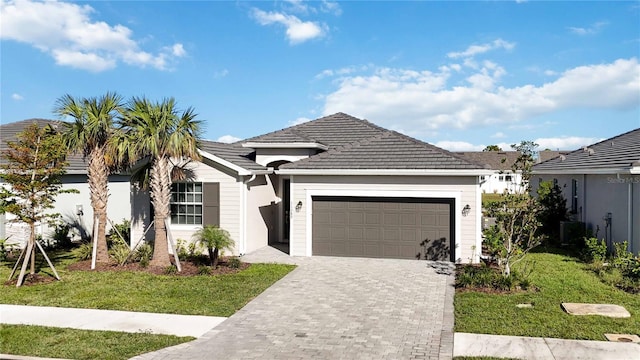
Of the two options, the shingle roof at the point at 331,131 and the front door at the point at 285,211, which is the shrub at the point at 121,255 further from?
the shingle roof at the point at 331,131

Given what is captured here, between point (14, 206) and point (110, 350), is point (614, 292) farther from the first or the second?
point (14, 206)

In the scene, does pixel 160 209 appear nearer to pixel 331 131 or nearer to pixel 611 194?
pixel 331 131

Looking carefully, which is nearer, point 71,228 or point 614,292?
point 614,292

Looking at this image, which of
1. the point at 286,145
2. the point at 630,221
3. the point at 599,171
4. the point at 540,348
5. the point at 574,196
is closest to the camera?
the point at 540,348

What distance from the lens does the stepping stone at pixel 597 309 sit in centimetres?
839

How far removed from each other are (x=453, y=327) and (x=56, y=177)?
1121 cm

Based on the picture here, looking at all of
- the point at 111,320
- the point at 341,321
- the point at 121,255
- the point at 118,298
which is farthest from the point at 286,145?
the point at 111,320

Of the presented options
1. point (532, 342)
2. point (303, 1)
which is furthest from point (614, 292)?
point (303, 1)

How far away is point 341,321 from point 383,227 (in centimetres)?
617

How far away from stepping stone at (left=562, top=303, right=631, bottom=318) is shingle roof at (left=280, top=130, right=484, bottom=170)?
514 cm

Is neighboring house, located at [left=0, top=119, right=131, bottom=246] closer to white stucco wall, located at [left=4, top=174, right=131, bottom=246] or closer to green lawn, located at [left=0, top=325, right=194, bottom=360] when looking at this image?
white stucco wall, located at [left=4, top=174, right=131, bottom=246]

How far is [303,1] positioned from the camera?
44.9ft

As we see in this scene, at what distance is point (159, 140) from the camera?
12.4m

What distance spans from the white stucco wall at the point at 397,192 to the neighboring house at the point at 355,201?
0.10 feet
